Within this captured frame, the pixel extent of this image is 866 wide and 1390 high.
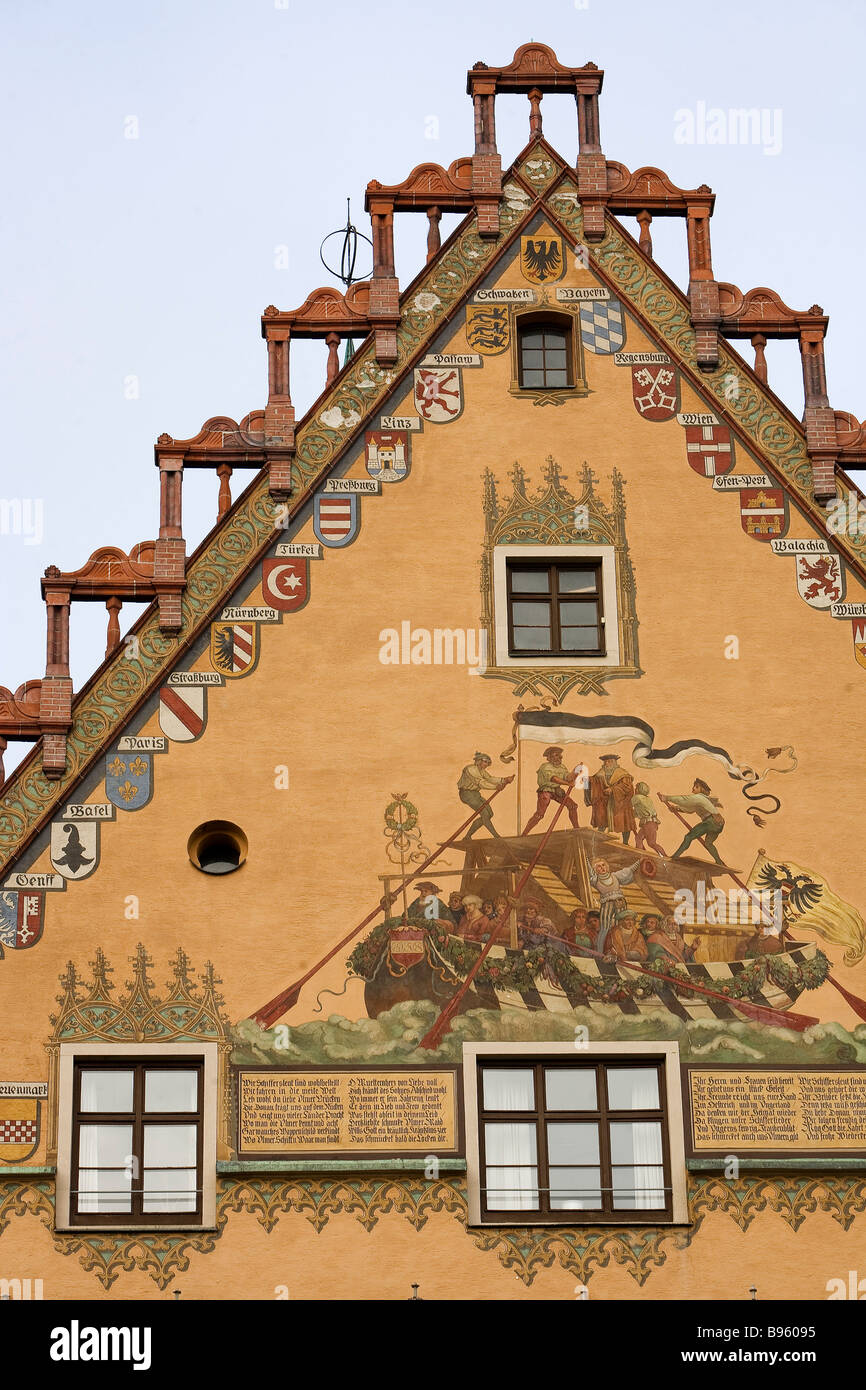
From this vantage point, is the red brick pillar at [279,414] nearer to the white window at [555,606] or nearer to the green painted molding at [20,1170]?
the white window at [555,606]

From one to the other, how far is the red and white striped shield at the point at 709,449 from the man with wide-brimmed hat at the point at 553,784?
2.60 m

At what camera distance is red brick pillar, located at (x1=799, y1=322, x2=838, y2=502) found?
23.0 metres

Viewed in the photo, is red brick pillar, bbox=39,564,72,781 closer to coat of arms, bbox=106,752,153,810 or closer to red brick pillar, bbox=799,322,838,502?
coat of arms, bbox=106,752,153,810

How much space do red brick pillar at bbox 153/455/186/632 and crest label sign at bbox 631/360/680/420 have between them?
3483 mm

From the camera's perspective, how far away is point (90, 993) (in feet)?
68.9

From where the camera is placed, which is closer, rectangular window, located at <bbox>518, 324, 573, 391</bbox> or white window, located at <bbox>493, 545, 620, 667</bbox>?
white window, located at <bbox>493, 545, 620, 667</bbox>

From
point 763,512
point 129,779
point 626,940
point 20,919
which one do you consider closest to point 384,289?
point 763,512

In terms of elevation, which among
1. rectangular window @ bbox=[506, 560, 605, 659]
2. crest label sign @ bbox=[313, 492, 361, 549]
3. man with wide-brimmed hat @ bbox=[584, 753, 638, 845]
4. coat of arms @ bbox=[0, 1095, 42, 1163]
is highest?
crest label sign @ bbox=[313, 492, 361, 549]

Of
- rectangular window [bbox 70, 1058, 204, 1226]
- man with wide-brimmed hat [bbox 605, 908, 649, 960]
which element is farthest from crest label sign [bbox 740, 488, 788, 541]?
rectangular window [bbox 70, 1058, 204, 1226]

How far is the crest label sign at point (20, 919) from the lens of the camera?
21109 mm

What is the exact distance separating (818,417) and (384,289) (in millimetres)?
3415
